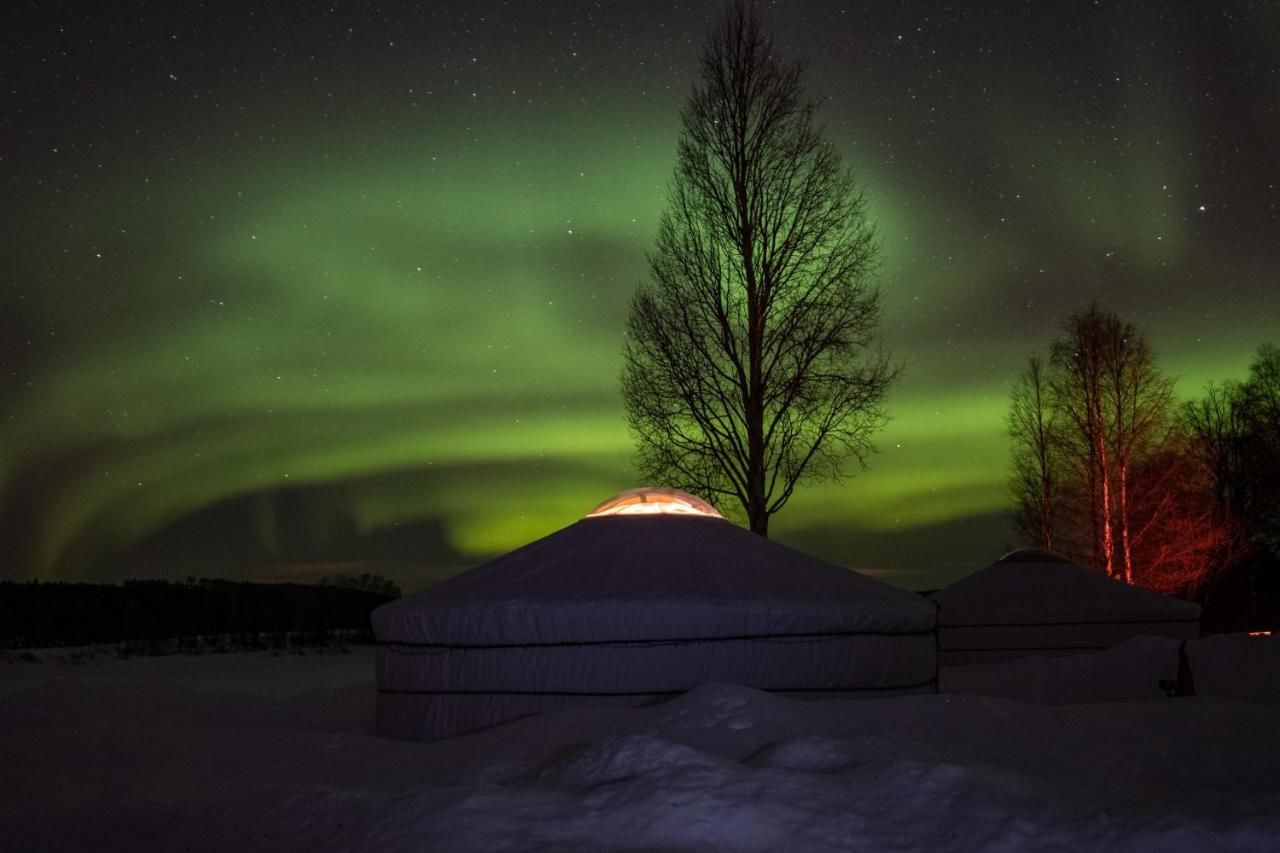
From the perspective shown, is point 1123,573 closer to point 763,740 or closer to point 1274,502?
point 1274,502

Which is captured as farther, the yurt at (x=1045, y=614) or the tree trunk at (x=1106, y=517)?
the tree trunk at (x=1106, y=517)

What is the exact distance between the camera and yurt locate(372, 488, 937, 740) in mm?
5703

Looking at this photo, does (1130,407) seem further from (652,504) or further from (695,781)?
(695,781)

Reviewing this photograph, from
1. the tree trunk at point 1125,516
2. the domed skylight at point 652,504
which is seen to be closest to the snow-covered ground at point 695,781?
the domed skylight at point 652,504

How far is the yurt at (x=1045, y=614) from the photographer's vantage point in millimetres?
11094

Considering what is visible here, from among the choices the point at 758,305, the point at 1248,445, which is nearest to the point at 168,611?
the point at 758,305

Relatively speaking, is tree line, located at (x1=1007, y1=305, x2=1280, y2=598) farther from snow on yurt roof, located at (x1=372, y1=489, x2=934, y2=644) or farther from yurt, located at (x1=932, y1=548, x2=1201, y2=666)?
snow on yurt roof, located at (x1=372, y1=489, x2=934, y2=644)

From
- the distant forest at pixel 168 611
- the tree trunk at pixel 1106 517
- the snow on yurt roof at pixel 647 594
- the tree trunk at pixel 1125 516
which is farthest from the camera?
the tree trunk at pixel 1106 517

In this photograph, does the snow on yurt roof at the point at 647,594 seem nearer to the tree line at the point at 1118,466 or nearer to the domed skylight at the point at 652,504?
the domed skylight at the point at 652,504

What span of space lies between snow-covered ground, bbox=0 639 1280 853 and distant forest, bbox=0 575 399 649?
7.22 meters

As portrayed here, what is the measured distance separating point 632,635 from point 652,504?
1.72 m

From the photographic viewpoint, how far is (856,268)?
9.72 m

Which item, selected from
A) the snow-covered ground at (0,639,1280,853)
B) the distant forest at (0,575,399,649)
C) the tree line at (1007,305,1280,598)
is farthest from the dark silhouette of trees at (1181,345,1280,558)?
the snow-covered ground at (0,639,1280,853)

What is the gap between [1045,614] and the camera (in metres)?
11.1
